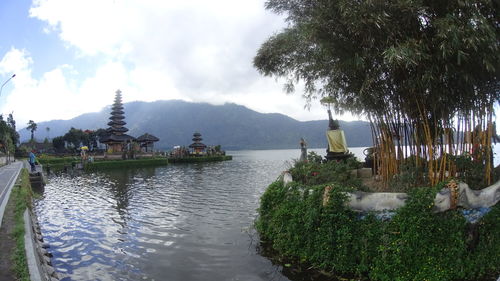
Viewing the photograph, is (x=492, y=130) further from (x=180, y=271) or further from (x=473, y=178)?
(x=180, y=271)

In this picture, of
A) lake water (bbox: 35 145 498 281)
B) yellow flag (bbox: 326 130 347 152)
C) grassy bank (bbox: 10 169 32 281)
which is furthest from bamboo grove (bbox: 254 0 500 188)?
grassy bank (bbox: 10 169 32 281)

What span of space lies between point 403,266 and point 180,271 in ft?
14.4

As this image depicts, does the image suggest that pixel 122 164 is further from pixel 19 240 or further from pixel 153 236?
pixel 19 240

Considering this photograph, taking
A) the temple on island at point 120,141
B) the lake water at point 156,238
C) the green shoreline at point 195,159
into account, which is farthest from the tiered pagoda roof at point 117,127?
the lake water at point 156,238

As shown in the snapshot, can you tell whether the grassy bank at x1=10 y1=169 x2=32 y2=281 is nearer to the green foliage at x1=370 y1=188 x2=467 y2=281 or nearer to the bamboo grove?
the green foliage at x1=370 y1=188 x2=467 y2=281

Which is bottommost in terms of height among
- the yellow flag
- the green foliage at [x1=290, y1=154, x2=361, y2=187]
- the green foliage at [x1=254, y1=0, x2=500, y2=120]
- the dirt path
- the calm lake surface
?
the calm lake surface

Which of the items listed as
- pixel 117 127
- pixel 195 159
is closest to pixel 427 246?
pixel 195 159

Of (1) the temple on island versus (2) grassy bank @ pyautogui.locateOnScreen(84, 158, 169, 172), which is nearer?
(2) grassy bank @ pyautogui.locateOnScreen(84, 158, 169, 172)

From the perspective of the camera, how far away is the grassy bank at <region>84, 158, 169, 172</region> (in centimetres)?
3640

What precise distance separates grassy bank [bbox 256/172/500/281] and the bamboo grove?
4.69 ft

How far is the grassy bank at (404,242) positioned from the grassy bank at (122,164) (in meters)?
35.0

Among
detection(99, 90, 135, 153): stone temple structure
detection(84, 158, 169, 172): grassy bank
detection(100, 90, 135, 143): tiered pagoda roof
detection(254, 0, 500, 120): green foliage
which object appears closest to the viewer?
detection(254, 0, 500, 120): green foliage

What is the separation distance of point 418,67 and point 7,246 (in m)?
8.77

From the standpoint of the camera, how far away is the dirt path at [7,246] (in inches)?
196
